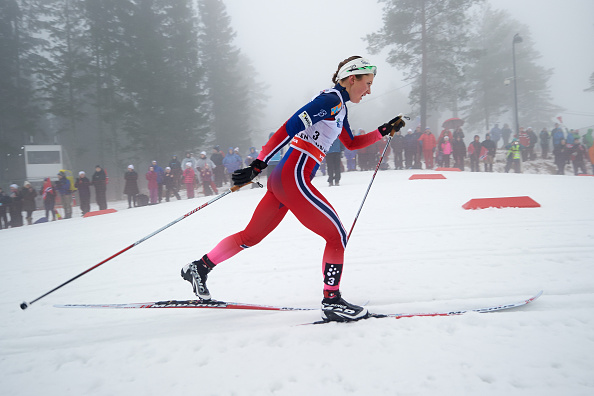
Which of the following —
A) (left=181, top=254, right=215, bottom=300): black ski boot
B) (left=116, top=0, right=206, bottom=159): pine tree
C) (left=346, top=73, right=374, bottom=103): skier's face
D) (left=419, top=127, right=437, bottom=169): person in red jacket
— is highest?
(left=116, top=0, right=206, bottom=159): pine tree

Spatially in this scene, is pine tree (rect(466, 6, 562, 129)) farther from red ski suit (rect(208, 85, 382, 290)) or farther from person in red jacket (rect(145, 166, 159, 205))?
red ski suit (rect(208, 85, 382, 290))

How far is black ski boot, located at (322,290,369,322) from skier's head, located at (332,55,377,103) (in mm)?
1665

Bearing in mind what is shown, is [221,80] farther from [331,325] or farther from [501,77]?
[331,325]

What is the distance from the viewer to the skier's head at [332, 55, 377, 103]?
8.80 feet

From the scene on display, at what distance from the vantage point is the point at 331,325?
2572 millimetres

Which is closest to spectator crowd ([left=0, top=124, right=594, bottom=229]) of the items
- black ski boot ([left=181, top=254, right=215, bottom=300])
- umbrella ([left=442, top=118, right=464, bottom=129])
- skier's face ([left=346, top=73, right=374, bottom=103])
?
umbrella ([left=442, top=118, right=464, bottom=129])

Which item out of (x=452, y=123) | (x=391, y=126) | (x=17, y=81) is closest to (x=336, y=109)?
(x=391, y=126)

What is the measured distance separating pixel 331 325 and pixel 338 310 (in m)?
0.13

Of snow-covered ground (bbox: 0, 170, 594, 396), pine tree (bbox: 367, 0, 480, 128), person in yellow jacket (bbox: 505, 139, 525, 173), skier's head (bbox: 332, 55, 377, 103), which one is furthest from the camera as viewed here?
pine tree (bbox: 367, 0, 480, 128)

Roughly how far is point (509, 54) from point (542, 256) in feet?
131

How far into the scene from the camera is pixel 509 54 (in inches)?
1356

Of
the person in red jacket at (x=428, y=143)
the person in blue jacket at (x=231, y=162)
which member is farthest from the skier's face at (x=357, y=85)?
the person in red jacket at (x=428, y=143)

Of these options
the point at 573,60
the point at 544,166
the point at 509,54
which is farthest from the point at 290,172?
the point at 573,60

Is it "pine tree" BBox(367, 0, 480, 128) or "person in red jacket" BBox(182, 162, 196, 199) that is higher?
"pine tree" BBox(367, 0, 480, 128)
